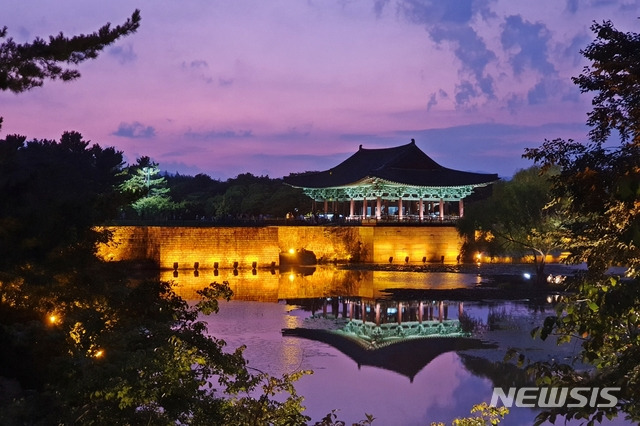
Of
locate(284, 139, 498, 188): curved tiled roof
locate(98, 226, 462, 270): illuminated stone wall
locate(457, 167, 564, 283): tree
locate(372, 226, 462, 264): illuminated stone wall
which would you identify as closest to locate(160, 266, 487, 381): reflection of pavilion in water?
locate(98, 226, 462, 270): illuminated stone wall

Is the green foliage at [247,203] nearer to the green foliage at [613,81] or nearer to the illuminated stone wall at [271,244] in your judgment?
the illuminated stone wall at [271,244]

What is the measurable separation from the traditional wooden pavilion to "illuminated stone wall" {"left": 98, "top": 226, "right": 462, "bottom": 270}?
66.5 inches

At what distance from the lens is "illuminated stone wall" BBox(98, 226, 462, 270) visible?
3716 cm

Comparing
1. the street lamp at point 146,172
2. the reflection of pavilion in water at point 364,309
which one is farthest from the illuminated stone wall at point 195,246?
the street lamp at point 146,172

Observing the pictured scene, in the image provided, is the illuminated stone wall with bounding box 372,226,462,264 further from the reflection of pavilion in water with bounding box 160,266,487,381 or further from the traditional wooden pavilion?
the reflection of pavilion in water with bounding box 160,266,487,381

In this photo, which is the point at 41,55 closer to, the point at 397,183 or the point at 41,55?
the point at 41,55

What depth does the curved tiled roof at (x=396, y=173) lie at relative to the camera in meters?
43.2

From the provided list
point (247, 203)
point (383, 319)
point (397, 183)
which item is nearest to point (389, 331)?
point (383, 319)

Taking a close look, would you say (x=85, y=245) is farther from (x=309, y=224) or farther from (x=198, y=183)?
(x=198, y=183)

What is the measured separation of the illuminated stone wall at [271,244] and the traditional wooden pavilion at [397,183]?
5.55 ft

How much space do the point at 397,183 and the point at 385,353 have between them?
2549cm

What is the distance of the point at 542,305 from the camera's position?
79.2ft

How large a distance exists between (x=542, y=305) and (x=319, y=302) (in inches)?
328

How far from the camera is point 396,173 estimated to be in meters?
43.6
